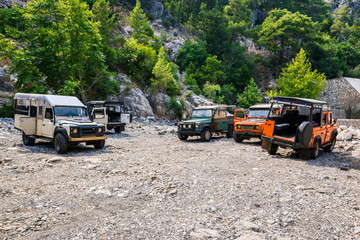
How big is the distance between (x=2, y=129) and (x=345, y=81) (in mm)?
49070

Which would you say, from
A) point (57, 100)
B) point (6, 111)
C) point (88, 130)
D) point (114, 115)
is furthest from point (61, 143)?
point (6, 111)

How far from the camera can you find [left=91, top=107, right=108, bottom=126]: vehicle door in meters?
15.5

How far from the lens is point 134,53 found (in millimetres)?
32219

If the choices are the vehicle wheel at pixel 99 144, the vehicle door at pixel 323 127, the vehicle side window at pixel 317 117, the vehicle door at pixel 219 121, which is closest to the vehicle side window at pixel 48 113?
the vehicle wheel at pixel 99 144

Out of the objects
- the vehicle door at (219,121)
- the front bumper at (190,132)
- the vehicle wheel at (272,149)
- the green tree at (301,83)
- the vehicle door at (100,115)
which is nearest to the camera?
the vehicle wheel at (272,149)

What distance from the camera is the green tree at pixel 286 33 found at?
48219mm

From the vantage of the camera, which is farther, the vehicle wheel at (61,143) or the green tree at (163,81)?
the green tree at (163,81)

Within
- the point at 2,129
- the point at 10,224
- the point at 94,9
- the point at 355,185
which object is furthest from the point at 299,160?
the point at 94,9

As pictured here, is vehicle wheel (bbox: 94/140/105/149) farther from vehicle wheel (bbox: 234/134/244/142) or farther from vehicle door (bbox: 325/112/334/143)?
vehicle door (bbox: 325/112/334/143)

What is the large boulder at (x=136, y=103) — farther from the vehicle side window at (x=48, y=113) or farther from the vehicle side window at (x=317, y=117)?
the vehicle side window at (x=317, y=117)

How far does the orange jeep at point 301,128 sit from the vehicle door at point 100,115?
34.1 ft

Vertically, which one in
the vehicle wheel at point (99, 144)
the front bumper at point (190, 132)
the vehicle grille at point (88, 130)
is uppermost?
the vehicle grille at point (88, 130)

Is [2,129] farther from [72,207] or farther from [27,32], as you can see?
[72,207]

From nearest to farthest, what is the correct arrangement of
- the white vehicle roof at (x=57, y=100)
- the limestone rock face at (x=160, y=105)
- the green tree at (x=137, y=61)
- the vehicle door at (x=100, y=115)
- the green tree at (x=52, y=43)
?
1. the white vehicle roof at (x=57, y=100)
2. the vehicle door at (x=100, y=115)
3. the green tree at (x=52, y=43)
4. the limestone rock face at (x=160, y=105)
5. the green tree at (x=137, y=61)
